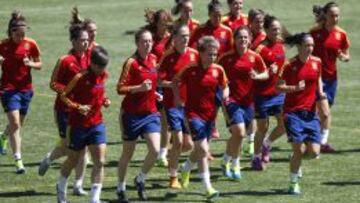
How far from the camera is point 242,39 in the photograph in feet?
50.6

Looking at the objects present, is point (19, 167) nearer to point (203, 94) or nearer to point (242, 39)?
point (203, 94)

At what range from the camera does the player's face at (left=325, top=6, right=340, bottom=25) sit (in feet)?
59.1

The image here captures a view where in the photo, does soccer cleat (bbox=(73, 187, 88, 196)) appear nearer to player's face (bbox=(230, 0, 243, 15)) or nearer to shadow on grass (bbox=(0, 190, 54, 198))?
shadow on grass (bbox=(0, 190, 54, 198))

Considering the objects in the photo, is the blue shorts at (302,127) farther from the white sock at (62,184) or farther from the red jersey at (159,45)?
the white sock at (62,184)

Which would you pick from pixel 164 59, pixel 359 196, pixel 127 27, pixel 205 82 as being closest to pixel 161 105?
pixel 164 59

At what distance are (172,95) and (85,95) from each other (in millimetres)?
2296

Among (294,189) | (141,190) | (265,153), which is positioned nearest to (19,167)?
(141,190)

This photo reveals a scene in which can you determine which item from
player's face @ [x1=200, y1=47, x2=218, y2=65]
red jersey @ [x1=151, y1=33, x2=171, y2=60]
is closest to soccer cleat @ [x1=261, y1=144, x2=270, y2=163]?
red jersey @ [x1=151, y1=33, x2=171, y2=60]

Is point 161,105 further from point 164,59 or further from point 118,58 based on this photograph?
point 118,58

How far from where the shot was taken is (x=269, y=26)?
16297 mm

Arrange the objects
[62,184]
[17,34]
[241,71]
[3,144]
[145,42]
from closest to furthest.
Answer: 1. [62,184]
2. [145,42]
3. [241,71]
4. [17,34]
5. [3,144]

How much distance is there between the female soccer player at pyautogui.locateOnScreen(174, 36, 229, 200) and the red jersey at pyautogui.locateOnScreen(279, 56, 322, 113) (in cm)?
96

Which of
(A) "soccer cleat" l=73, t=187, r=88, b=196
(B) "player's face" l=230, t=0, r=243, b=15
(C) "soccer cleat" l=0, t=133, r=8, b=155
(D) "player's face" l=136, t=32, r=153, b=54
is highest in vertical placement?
(D) "player's face" l=136, t=32, r=153, b=54

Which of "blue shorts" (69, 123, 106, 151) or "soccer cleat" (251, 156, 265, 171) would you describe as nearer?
"blue shorts" (69, 123, 106, 151)
